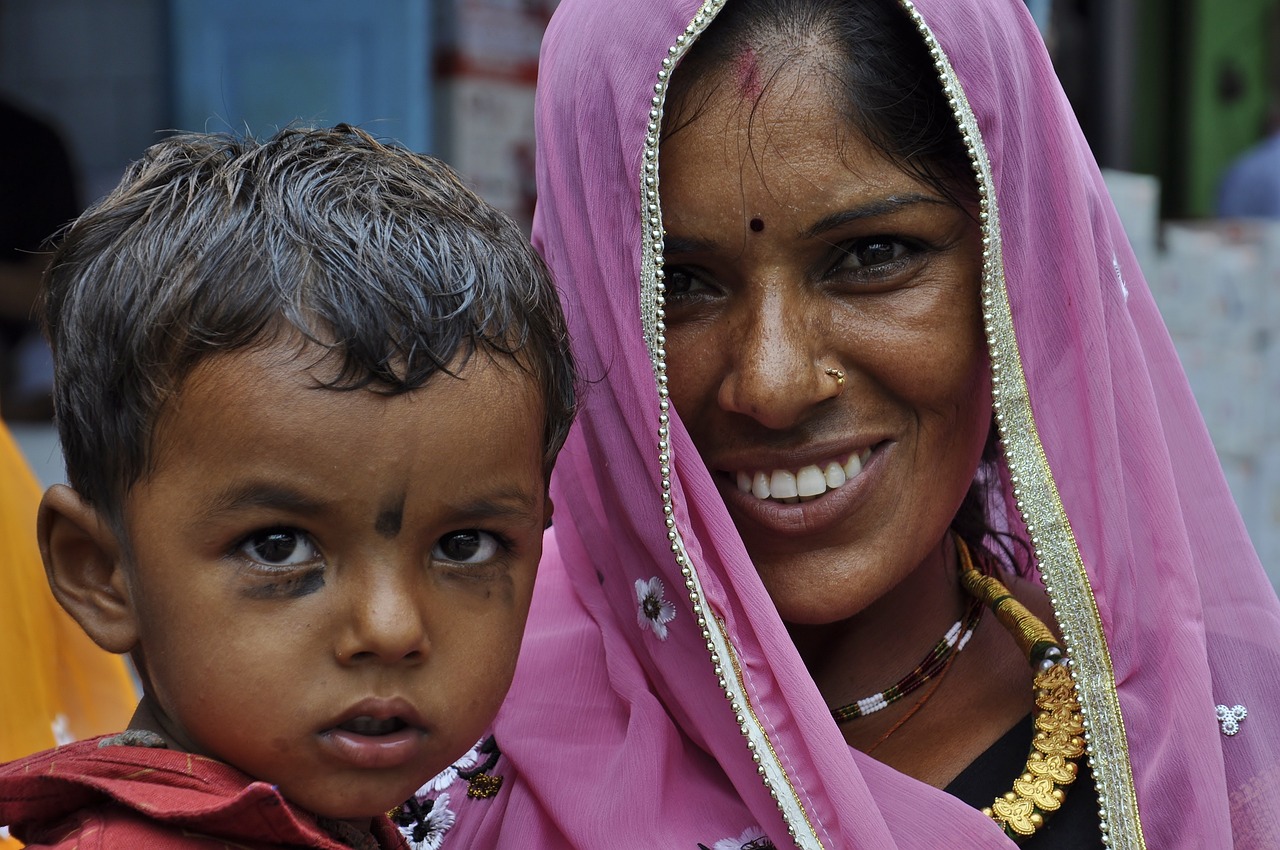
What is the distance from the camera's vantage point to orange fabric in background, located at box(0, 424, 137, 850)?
6.83 feet

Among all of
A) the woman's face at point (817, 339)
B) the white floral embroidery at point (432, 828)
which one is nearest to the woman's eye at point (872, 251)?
the woman's face at point (817, 339)

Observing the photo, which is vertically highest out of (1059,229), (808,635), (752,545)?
(1059,229)

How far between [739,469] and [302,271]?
2.08ft

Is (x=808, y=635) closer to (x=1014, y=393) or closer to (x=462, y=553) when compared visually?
(x=1014, y=393)

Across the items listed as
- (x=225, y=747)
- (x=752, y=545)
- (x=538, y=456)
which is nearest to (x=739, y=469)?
(x=752, y=545)

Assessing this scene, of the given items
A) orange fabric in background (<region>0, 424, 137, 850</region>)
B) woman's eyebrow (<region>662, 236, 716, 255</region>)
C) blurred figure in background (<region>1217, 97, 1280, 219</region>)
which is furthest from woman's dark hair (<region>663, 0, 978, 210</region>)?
blurred figure in background (<region>1217, 97, 1280, 219</region>)

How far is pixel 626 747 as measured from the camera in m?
1.82

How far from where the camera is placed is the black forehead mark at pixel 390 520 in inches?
56.4

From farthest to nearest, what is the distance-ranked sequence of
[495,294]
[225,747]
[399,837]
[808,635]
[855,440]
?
[808,635]
[855,440]
[399,837]
[495,294]
[225,747]

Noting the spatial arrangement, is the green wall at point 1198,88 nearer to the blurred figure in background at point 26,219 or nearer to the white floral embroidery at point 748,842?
the blurred figure in background at point 26,219

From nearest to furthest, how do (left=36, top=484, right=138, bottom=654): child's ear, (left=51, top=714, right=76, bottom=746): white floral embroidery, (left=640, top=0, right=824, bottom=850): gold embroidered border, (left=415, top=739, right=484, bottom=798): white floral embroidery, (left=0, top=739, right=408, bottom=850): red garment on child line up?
(left=0, top=739, right=408, bottom=850): red garment on child, (left=36, top=484, right=138, bottom=654): child's ear, (left=640, top=0, right=824, bottom=850): gold embroidered border, (left=415, top=739, right=484, bottom=798): white floral embroidery, (left=51, top=714, right=76, bottom=746): white floral embroidery

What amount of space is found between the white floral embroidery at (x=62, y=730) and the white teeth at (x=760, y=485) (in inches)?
41.8

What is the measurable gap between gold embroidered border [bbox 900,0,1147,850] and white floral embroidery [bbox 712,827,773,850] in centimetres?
39

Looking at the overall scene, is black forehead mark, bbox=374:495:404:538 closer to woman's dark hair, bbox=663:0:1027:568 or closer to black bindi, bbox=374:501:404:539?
black bindi, bbox=374:501:404:539
